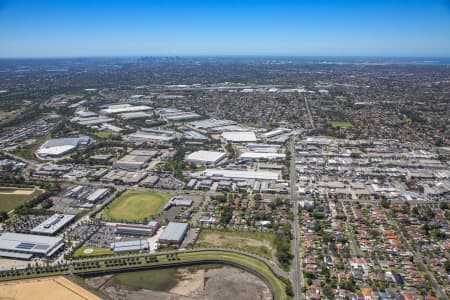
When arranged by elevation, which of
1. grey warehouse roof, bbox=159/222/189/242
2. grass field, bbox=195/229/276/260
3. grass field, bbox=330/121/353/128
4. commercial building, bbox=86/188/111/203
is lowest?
grass field, bbox=195/229/276/260

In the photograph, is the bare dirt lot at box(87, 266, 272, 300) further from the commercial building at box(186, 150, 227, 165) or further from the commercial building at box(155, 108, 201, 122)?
the commercial building at box(155, 108, 201, 122)

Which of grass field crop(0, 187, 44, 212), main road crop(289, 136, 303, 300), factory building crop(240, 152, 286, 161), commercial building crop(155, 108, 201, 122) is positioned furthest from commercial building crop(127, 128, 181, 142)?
main road crop(289, 136, 303, 300)

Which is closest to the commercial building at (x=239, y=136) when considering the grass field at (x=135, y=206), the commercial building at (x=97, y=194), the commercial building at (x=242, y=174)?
the commercial building at (x=242, y=174)

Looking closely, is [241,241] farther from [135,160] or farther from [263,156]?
[135,160]

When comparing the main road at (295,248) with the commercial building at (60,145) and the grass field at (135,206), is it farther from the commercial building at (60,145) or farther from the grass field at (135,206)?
the commercial building at (60,145)

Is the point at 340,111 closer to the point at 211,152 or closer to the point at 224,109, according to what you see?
the point at 224,109
